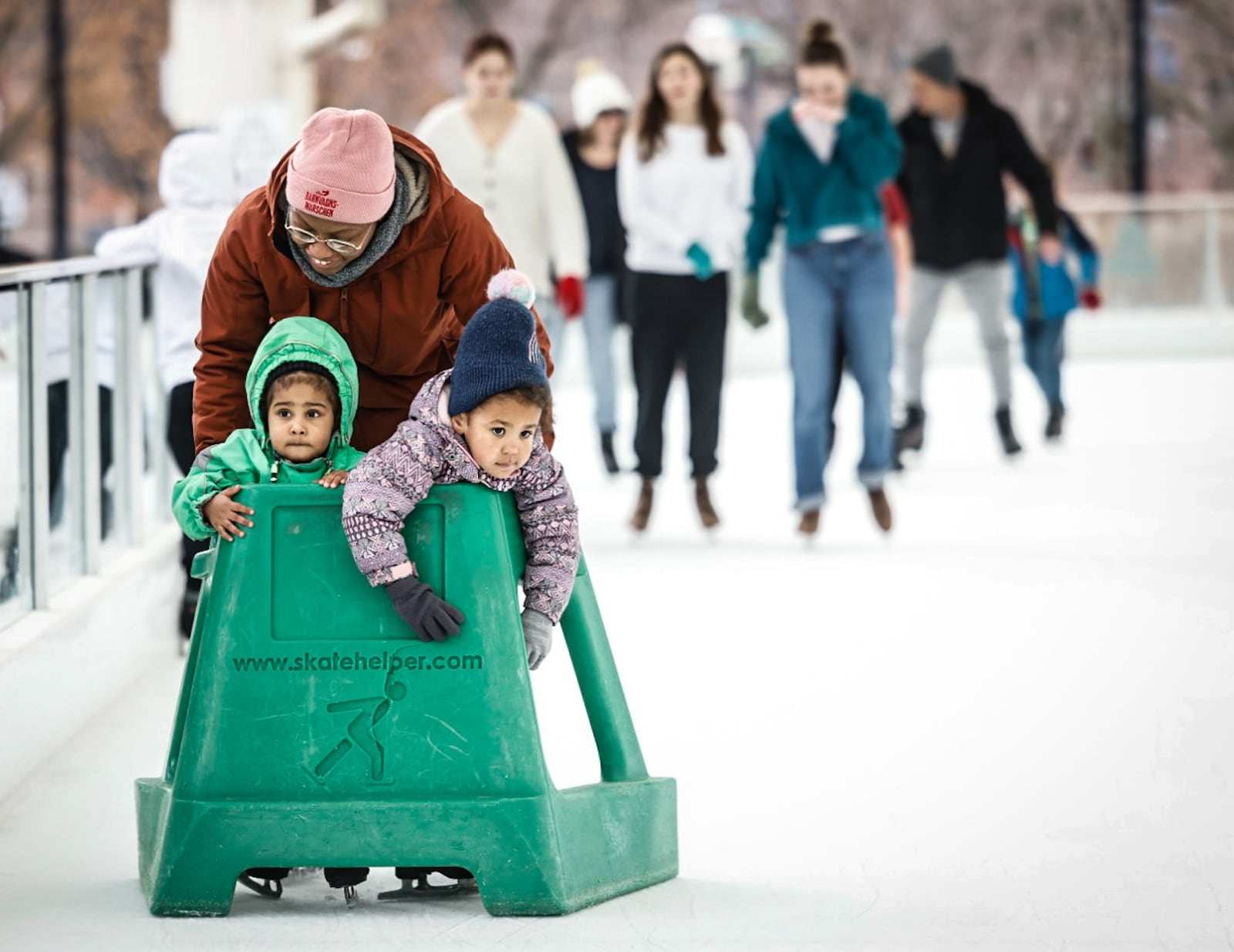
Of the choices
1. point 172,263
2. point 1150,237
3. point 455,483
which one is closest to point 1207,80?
point 1150,237

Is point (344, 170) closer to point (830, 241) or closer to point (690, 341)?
point (830, 241)

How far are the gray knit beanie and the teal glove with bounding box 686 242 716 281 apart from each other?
1915mm

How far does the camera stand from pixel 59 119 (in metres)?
22.6

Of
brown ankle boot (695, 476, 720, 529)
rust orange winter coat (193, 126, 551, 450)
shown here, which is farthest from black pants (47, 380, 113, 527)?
brown ankle boot (695, 476, 720, 529)

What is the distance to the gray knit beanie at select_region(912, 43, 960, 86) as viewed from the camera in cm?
968

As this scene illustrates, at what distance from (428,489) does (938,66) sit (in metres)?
6.55

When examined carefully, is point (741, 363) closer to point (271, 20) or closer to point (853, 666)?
point (271, 20)

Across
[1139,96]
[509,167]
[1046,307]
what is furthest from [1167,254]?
[509,167]

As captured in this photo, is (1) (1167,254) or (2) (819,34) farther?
(1) (1167,254)

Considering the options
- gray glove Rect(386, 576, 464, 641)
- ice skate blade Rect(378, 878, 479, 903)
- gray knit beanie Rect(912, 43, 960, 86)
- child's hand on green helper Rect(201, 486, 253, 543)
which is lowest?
ice skate blade Rect(378, 878, 479, 903)

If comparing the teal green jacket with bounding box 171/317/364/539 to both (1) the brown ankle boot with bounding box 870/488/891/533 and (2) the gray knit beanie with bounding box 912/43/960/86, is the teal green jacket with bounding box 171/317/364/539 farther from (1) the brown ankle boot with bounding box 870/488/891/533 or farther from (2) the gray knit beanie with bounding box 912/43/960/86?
(2) the gray knit beanie with bounding box 912/43/960/86

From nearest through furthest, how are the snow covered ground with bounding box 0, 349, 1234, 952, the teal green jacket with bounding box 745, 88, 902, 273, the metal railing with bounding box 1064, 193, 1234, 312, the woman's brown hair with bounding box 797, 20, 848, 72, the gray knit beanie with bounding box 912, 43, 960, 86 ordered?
the snow covered ground with bounding box 0, 349, 1234, 952, the teal green jacket with bounding box 745, 88, 902, 273, the woman's brown hair with bounding box 797, 20, 848, 72, the gray knit beanie with bounding box 912, 43, 960, 86, the metal railing with bounding box 1064, 193, 1234, 312

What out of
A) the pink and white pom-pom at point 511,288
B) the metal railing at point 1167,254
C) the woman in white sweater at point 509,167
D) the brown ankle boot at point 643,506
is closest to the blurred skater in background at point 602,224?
the woman in white sweater at point 509,167

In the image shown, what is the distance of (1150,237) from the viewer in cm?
1827
